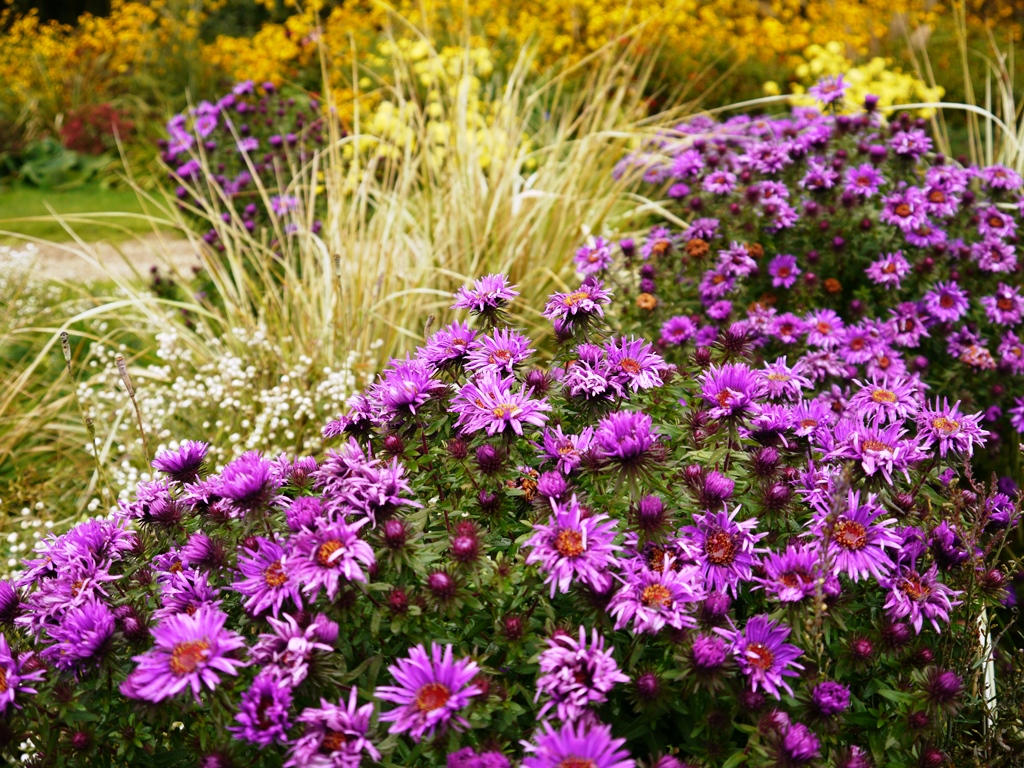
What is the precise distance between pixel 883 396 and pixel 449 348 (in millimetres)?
777

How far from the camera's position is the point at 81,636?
114 centimetres

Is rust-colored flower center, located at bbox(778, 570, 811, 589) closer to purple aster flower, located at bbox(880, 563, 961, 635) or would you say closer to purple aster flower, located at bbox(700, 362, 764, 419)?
purple aster flower, located at bbox(880, 563, 961, 635)

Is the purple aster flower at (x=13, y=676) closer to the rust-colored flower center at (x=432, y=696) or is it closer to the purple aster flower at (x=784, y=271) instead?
the rust-colored flower center at (x=432, y=696)

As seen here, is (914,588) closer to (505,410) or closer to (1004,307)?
(505,410)

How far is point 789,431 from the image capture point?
1.43 meters

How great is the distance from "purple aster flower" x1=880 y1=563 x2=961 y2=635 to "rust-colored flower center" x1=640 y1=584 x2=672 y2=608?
1.13 feet

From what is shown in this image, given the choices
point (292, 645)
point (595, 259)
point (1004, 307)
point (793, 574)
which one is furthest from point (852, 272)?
point (292, 645)

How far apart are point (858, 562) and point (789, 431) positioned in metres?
0.27

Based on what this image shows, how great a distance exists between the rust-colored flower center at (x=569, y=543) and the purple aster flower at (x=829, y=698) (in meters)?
0.38

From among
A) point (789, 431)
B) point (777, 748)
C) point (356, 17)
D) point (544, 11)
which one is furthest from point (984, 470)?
point (356, 17)

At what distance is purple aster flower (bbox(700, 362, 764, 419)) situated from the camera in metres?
1.35

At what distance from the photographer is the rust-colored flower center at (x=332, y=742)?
0.99 meters

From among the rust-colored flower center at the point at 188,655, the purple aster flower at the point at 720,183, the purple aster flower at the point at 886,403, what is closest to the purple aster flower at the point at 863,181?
the purple aster flower at the point at 720,183

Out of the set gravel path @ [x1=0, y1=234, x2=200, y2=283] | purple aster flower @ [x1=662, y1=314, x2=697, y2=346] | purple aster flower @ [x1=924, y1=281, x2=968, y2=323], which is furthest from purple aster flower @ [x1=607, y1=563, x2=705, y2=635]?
gravel path @ [x1=0, y1=234, x2=200, y2=283]
